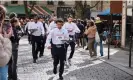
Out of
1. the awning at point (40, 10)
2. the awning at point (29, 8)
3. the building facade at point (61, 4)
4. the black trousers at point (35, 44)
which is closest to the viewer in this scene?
the black trousers at point (35, 44)

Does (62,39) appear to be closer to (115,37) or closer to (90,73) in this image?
(90,73)

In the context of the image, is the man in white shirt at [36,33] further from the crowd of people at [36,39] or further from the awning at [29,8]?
the awning at [29,8]

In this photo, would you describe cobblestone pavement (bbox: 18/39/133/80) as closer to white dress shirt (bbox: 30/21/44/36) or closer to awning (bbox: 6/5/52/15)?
white dress shirt (bbox: 30/21/44/36)

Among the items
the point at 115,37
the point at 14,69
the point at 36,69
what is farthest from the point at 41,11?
the point at 14,69

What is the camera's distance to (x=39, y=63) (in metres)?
13.8

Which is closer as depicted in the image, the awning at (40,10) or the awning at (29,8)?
the awning at (29,8)

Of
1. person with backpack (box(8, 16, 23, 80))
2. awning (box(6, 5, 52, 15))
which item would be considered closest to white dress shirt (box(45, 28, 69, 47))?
person with backpack (box(8, 16, 23, 80))

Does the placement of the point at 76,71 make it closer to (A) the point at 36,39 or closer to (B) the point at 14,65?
A: (A) the point at 36,39

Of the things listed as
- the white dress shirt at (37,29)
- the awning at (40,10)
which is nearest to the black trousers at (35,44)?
the white dress shirt at (37,29)

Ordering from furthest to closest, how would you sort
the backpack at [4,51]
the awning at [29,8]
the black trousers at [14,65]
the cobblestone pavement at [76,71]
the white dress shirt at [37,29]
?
1. the awning at [29,8]
2. the white dress shirt at [37,29]
3. the cobblestone pavement at [76,71]
4. the black trousers at [14,65]
5. the backpack at [4,51]

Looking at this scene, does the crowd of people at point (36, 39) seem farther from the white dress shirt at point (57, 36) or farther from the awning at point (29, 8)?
Answer: the awning at point (29, 8)

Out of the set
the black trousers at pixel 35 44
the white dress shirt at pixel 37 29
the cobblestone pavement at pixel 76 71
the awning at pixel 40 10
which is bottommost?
the cobblestone pavement at pixel 76 71

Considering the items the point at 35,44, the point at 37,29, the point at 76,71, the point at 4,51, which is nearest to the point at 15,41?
the point at 4,51

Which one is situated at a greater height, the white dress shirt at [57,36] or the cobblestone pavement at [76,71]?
the white dress shirt at [57,36]
